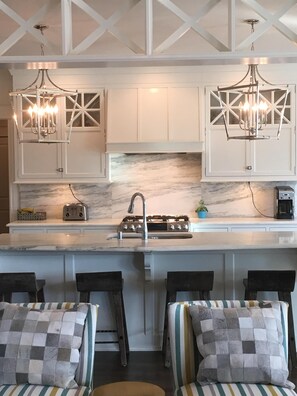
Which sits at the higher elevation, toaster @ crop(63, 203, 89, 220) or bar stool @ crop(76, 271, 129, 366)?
toaster @ crop(63, 203, 89, 220)

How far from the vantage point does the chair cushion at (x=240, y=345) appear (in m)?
2.46

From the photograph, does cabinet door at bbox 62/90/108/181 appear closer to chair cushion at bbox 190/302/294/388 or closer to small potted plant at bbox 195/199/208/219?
small potted plant at bbox 195/199/208/219

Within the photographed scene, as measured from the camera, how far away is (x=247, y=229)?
588 centimetres

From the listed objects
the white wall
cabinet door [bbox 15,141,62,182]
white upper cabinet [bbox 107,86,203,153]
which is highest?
white upper cabinet [bbox 107,86,203,153]

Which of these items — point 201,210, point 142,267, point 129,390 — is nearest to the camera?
point 129,390

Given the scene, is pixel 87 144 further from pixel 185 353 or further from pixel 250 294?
pixel 185 353

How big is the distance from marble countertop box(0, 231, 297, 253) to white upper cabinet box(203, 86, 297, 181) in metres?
1.83

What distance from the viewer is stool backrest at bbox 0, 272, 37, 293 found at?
3766mm

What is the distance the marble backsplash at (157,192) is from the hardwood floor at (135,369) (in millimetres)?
2583

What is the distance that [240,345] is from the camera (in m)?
2.51

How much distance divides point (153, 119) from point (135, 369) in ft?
10.0

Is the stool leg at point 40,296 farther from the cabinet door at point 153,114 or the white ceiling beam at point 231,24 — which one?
the cabinet door at point 153,114

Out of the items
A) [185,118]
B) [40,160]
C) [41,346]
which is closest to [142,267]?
[41,346]

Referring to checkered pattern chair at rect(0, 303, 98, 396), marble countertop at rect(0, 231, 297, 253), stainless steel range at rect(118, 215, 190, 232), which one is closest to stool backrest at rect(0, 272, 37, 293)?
marble countertop at rect(0, 231, 297, 253)
